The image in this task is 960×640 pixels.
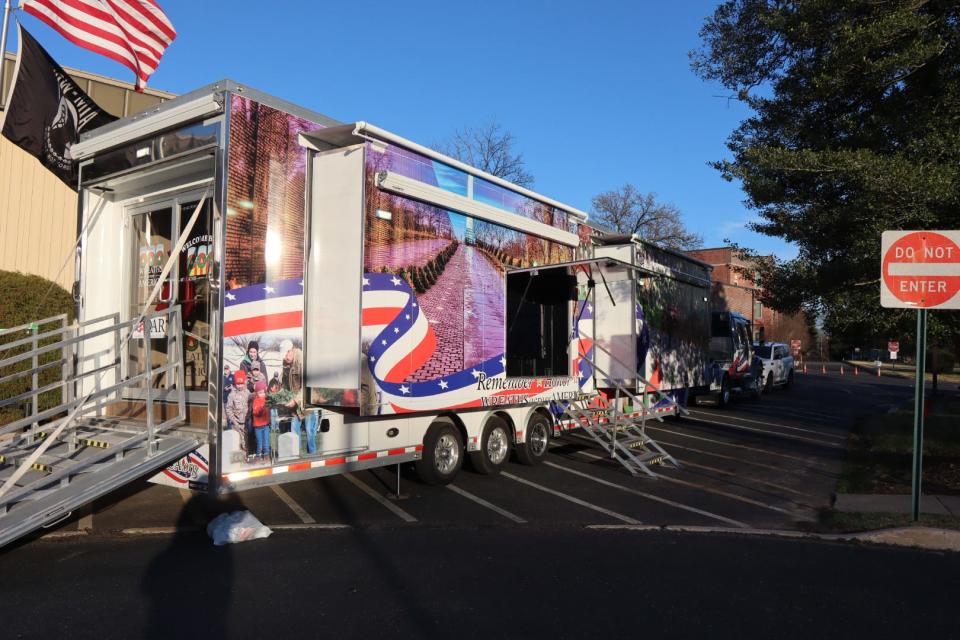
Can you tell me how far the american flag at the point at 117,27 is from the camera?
24.4 ft

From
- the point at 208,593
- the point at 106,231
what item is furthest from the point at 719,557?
the point at 106,231

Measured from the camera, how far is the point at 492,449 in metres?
8.91

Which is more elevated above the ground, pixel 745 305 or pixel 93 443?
pixel 745 305

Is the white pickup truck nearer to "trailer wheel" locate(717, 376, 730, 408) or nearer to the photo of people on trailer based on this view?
"trailer wheel" locate(717, 376, 730, 408)

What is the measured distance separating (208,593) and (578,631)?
2.55 meters

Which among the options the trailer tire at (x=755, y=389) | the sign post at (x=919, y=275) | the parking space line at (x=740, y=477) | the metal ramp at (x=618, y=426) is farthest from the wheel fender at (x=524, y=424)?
the trailer tire at (x=755, y=389)

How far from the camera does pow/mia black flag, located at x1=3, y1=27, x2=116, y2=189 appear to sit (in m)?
7.55

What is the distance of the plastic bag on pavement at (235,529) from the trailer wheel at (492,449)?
301 centimetres

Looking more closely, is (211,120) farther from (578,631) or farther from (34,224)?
(34,224)

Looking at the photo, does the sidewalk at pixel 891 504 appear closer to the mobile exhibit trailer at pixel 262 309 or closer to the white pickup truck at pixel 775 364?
the mobile exhibit trailer at pixel 262 309

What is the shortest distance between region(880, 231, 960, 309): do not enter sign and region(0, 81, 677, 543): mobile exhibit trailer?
428cm

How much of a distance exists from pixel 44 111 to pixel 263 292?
418 centimetres

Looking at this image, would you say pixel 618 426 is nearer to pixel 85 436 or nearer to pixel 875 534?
pixel 875 534

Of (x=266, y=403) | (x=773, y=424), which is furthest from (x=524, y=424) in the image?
(x=773, y=424)
